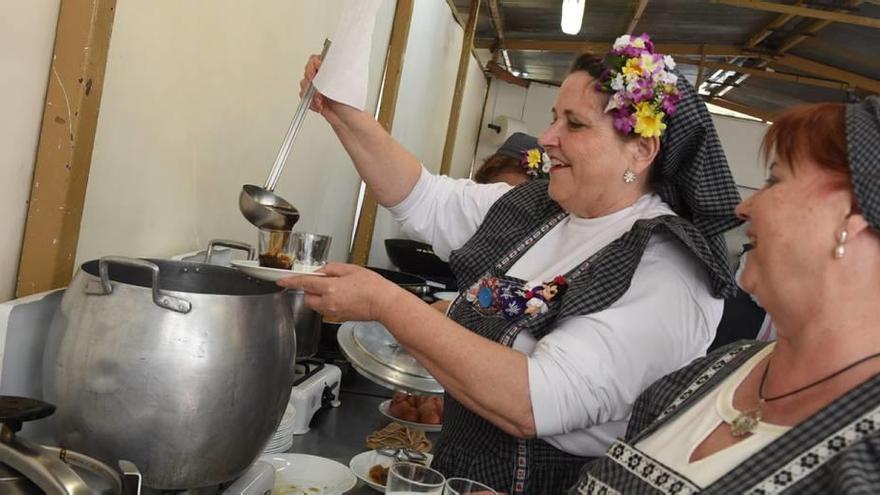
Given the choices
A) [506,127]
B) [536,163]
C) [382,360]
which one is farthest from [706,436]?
[506,127]

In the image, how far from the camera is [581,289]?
1.43 metres

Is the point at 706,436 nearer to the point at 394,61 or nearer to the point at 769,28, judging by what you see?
the point at 394,61

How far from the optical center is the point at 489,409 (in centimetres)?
137

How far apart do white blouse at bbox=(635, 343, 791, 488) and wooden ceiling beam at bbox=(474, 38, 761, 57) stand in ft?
16.4

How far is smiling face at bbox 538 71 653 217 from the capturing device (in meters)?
1.56

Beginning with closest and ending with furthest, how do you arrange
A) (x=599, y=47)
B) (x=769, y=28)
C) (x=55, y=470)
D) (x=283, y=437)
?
1. (x=55, y=470)
2. (x=283, y=437)
3. (x=769, y=28)
4. (x=599, y=47)

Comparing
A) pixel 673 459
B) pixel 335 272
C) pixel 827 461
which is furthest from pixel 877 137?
pixel 335 272

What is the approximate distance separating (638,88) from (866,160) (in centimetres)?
57

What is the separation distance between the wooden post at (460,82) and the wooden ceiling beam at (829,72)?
2.33m

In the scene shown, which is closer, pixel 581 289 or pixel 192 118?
pixel 581 289

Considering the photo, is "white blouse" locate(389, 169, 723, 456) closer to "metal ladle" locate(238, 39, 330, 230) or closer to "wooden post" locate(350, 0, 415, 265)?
"metal ladle" locate(238, 39, 330, 230)

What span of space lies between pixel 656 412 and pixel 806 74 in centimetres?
590

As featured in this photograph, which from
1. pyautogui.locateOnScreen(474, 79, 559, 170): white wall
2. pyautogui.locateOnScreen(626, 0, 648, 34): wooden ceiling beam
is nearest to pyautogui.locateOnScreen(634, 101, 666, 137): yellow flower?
pyautogui.locateOnScreen(626, 0, 648, 34): wooden ceiling beam

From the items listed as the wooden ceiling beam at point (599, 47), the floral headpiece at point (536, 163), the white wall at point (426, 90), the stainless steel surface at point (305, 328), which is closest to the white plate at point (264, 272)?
the stainless steel surface at point (305, 328)
